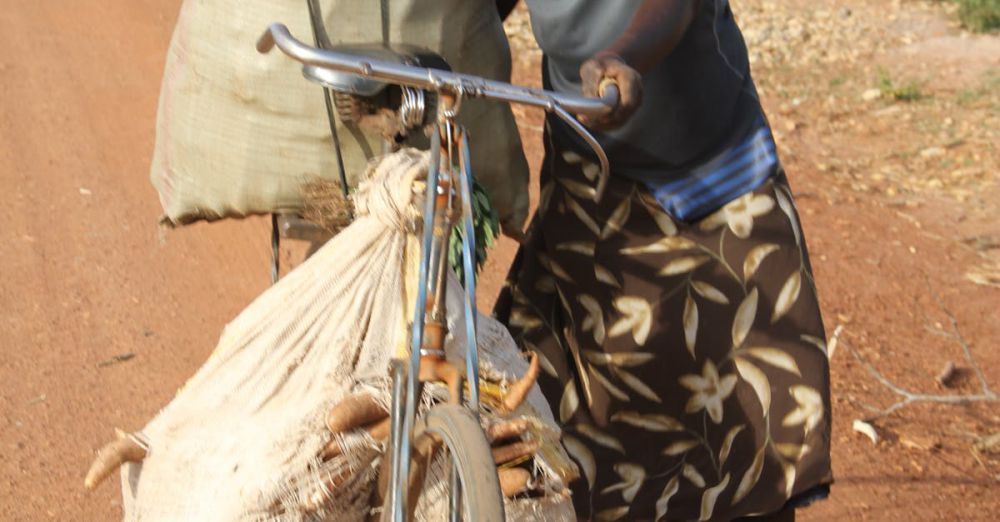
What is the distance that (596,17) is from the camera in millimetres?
2080

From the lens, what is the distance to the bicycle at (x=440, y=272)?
5.09ft

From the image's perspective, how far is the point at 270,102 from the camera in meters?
2.17

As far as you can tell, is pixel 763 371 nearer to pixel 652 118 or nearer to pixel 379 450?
pixel 652 118

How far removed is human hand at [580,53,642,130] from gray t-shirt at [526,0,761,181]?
13.6 inches

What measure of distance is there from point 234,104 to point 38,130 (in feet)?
11.6

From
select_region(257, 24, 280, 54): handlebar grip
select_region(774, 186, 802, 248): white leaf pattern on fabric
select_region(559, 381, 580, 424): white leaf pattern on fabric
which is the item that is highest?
select_region(257, 24, 280, 54): handlebar grip

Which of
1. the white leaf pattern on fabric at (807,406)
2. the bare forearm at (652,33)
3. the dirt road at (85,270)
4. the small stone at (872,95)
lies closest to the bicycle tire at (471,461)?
the bare forearm at (652,33)

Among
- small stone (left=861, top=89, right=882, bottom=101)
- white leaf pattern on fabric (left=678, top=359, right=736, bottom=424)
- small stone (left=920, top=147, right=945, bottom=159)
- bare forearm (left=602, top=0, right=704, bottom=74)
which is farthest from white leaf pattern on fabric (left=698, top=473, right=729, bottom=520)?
small stone (left=861, top=89, right=882, bottom=101)

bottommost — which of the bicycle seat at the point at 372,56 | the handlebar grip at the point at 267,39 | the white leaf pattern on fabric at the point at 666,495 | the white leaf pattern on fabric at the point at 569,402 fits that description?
the white leaf pattern on fabric at the point at 666,495

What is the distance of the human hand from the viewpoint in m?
1.72

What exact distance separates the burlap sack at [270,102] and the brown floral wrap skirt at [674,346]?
1.05 ft

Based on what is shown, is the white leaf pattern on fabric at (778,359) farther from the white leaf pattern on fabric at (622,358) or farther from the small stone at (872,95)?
the small stone at (872,95)

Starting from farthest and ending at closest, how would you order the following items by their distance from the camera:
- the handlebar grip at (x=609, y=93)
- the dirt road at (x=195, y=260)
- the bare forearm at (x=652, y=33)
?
the dirt road at (x=195, y=260), the bare forearm at (x=652, y=33), the handlebar grip at (x=609, y=93)

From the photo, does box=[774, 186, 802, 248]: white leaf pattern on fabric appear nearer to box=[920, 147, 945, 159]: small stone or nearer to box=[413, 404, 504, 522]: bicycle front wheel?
box=[413, 404, 504, 522]: bicycle front wheel
